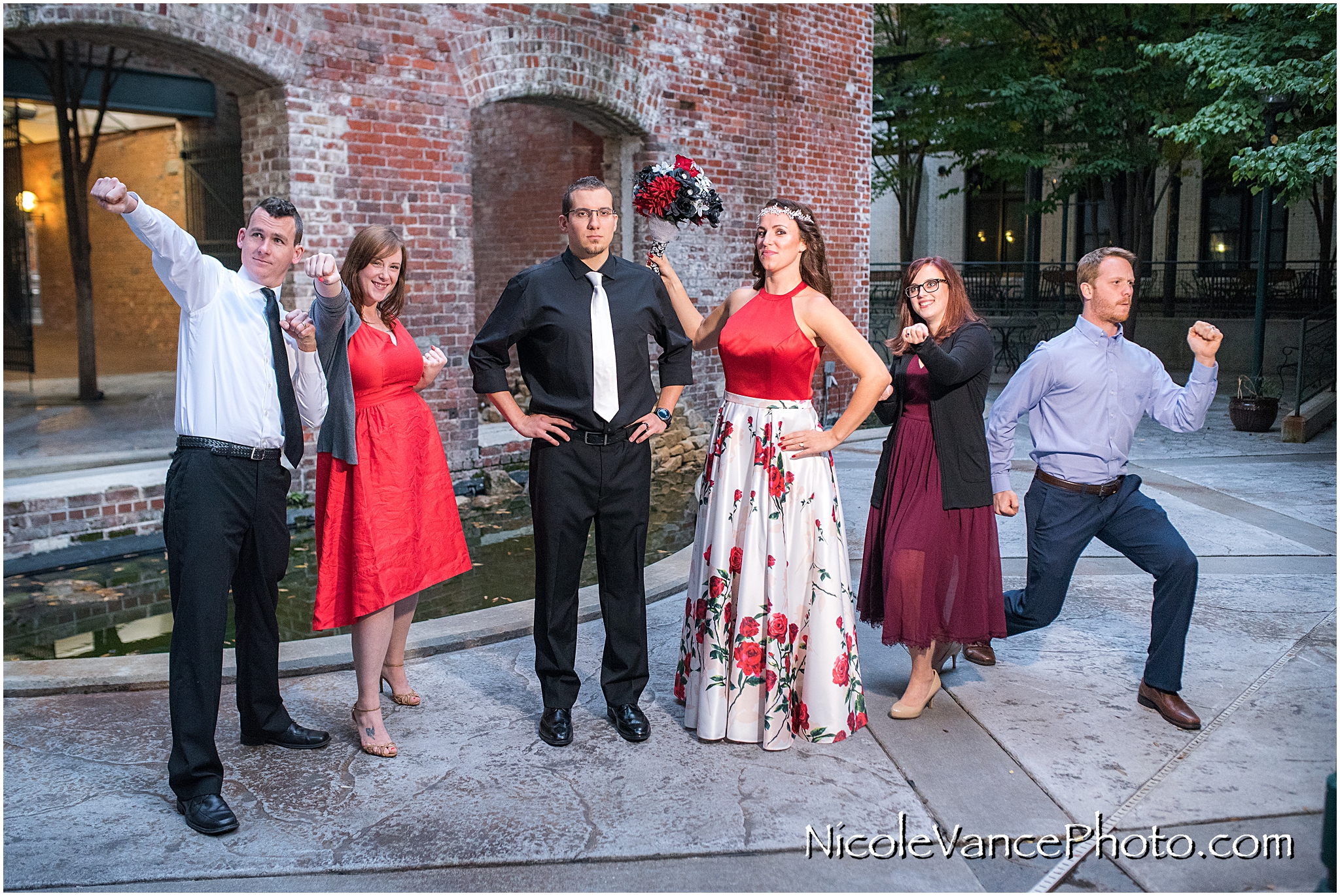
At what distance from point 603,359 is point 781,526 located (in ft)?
2.97

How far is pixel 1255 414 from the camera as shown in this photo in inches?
476

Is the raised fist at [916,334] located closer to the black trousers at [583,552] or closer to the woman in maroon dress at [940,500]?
the woman in maroon dress at [940,500]

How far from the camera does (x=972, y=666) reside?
16.4 ft

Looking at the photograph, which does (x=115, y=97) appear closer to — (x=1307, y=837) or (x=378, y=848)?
(x=378, y=848)

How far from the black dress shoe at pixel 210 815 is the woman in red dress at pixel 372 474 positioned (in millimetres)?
627

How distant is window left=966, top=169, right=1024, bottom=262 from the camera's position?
2886cm

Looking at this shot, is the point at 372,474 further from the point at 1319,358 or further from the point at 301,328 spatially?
the point at 1319,358

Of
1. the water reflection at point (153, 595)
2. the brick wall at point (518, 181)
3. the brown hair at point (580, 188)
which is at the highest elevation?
the brick wall at point (518, 181)

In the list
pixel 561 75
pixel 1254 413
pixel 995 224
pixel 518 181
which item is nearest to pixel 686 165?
pixel 561 75

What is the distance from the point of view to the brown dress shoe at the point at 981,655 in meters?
4.98

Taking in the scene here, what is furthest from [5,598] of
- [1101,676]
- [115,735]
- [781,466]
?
[1101,676]

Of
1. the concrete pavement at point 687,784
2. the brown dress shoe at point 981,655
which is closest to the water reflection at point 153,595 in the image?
the concrete pavement at point 687,784

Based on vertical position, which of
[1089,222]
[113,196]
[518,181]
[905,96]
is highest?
[905,96]

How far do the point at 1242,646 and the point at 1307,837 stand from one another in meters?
1.95
